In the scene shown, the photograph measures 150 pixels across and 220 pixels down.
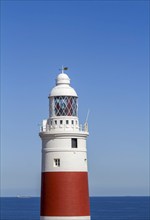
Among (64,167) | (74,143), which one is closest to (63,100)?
(74,143)

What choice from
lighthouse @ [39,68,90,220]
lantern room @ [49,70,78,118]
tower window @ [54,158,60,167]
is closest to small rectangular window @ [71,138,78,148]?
lighthouse @ [39,68,90,220]

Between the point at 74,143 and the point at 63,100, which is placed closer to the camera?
the point at 74,143

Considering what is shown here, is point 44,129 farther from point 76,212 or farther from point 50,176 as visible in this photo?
point 76,212

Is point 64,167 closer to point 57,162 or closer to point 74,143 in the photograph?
point 57,162

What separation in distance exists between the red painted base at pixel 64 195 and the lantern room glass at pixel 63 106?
A: 2723mm

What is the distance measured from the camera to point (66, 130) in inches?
977

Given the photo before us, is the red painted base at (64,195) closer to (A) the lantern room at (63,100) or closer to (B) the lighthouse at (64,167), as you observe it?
(B) the lighthouse at (64,167)

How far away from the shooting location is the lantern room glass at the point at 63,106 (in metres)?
Result: 25.3

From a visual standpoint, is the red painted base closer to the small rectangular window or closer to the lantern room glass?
the small rectangular window

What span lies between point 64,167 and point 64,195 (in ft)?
4.03

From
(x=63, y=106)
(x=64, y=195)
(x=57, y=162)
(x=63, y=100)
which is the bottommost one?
(x=64, y=195)

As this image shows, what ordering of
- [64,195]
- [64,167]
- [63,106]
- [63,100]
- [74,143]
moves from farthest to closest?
[63,100] → [63,106] → [74,143] → [64,167] → [64,195]

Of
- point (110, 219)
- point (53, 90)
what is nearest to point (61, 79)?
point (53, 90)

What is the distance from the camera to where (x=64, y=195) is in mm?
24641
